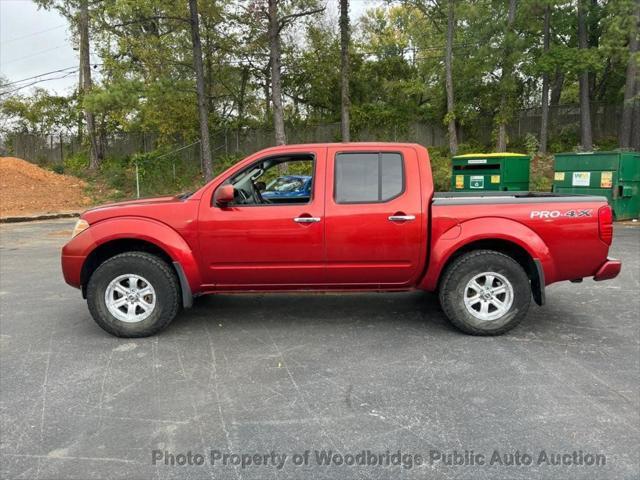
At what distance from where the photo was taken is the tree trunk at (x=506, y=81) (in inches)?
816

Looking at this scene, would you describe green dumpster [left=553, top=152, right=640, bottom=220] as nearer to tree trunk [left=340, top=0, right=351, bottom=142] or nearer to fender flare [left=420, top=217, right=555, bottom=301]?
fender flare [left=420, top=217, right=555, bottom=301]

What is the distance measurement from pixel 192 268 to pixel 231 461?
233 cm

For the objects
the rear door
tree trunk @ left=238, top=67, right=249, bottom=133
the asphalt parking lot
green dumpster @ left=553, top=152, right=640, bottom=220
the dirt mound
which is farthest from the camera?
tree trunk @ left=238, top=67, right=249, bottom=133

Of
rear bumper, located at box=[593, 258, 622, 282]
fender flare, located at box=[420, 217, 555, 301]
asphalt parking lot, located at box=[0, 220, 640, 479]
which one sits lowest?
asphalt parking lot, located at box=[0, 220, 640, 479]

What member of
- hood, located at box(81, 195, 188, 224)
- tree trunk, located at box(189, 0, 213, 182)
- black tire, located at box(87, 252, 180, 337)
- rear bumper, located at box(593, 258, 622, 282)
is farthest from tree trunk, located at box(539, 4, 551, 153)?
black tire, located at box(87, 252, 180, 337)

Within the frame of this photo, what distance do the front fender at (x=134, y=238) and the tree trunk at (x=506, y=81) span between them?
775 inches

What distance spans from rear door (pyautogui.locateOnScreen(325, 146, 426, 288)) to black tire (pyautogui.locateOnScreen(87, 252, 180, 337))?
60.3 inches

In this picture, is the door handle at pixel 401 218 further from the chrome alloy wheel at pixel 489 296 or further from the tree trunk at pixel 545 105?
the tree trunk at pixel 545 105

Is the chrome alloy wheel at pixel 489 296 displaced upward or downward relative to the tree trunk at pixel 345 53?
downward

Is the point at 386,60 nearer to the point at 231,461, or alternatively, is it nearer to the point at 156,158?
the point at 156,158

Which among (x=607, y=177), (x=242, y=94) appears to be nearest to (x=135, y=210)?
(x=607, y=177)

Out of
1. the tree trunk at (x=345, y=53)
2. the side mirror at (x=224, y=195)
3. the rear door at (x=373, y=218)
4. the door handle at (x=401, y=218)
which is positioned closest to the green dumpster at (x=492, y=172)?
the rear door at (x=373, y=218)

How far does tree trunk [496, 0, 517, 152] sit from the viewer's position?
816 inches

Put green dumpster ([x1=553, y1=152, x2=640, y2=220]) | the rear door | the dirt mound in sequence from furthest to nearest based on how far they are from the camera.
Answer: the dirt mound → green dumpster ([x1=553, y1=152, x2=640, y2=220]) → the rear door
